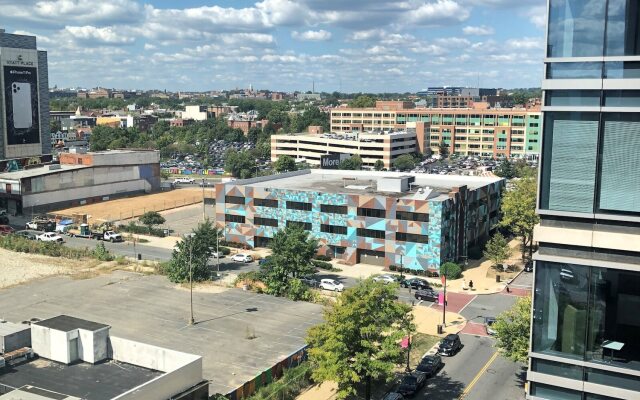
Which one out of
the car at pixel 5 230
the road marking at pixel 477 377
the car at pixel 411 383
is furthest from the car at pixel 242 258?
the car at pixel 411 383

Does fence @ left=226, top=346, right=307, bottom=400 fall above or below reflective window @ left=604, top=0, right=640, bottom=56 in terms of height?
below

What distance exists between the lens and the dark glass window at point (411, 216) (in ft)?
236

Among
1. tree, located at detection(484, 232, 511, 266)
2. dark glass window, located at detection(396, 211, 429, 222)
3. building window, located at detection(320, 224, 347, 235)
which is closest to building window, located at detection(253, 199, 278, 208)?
building window, located at detection(320, 224, 347, 235)

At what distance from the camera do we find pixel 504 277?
71.4m

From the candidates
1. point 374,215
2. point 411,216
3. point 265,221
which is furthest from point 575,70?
point 265,221

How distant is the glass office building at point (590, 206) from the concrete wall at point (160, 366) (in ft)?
63.3

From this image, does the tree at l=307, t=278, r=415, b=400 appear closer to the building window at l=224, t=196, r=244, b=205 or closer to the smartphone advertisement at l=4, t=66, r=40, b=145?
the building window at l=224, t=196, r=244, b=205

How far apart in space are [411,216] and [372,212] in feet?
16.7

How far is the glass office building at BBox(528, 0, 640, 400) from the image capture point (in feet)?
43.6

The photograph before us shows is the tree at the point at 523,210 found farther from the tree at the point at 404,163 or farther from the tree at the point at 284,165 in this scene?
the tree at the point at 404,163

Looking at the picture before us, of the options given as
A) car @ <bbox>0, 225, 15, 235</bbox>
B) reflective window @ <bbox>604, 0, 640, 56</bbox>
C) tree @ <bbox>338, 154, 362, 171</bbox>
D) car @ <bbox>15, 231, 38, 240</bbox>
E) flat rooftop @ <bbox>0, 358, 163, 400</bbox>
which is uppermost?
reflective window @ <bbox>604, 0, 640, 56</bbox>

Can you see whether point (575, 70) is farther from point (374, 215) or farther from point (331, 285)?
point (374, 215)

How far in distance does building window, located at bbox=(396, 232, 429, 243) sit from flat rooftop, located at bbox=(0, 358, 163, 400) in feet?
148

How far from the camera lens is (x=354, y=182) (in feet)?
302
